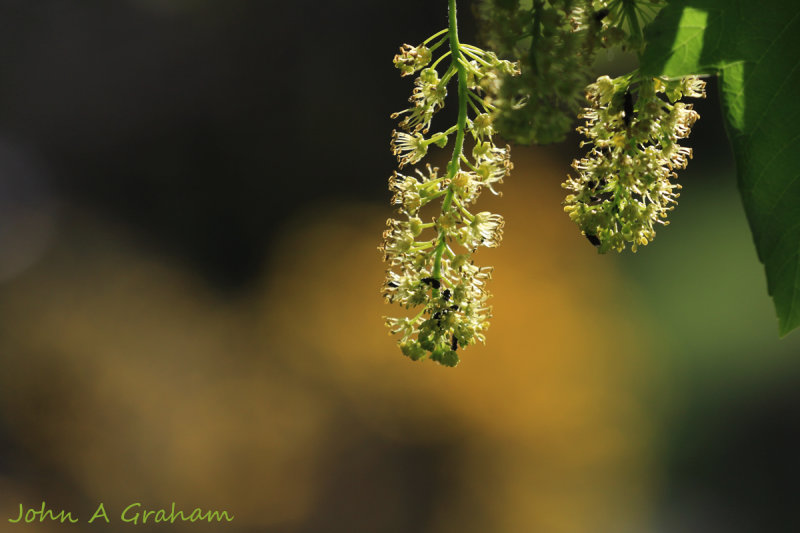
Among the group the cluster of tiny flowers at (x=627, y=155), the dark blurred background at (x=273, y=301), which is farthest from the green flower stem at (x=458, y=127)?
the dark blurred background at (x=273, y=301)

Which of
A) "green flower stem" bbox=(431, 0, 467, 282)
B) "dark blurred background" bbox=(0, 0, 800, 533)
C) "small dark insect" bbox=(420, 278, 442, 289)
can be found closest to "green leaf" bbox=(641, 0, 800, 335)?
"green flower stem" bbox=(431, 0, 467, 282)

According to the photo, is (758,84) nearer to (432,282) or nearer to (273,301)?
(432,282)

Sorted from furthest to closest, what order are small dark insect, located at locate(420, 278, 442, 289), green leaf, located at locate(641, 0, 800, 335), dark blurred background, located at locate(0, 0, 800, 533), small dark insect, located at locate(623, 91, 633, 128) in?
dark blurred background, located at locate(0, 0, 800, 533), small dark insect, located at locate(420, 278, 442, 289), small dark insect, located at locate(623, 91, 633, 128), green leaf, located at locate(641, 0, 800, 335)

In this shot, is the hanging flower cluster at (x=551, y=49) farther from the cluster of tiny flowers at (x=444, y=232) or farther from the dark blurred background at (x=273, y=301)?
the dark blurred background at (x=273, y=301)

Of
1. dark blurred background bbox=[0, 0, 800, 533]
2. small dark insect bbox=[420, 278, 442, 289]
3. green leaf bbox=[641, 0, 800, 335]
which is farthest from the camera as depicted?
dark blurred background bbox=[0, 0, 800, 533]

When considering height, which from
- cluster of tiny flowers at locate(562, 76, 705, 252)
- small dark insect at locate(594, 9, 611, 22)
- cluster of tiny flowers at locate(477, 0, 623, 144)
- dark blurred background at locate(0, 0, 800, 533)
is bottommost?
dark blurred background at locate(0, 0, 800, 533)

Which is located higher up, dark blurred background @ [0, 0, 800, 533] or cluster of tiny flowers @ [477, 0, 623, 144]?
cluster of tiny flowers @ [477, 0, 623, 144]

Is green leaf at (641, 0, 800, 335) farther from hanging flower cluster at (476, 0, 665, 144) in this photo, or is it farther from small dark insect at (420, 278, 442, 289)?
small dark insect at (420, 278, 442, 289)

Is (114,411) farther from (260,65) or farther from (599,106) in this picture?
(599,106)

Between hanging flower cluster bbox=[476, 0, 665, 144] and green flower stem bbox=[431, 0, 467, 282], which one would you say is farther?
green flower stem bbox=[431, 0, 467, 282]
